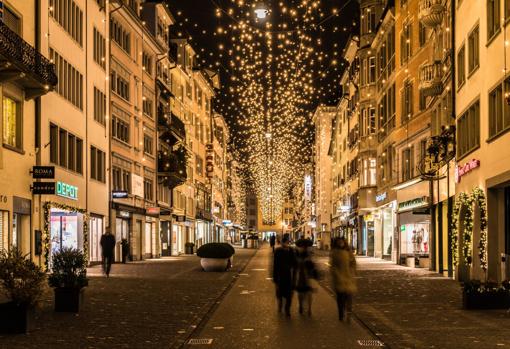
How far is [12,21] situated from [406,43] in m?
22.7

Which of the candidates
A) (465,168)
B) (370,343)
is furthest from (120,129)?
(370,343)

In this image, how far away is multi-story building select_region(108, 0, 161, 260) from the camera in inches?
2008

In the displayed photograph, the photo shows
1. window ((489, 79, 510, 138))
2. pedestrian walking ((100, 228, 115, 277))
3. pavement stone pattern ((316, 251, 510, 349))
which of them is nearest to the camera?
pavement stone pattern ((316, 251, 510, 349))

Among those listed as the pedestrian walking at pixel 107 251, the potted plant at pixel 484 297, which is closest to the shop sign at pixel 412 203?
the pedestrian walking at pixel 107 251

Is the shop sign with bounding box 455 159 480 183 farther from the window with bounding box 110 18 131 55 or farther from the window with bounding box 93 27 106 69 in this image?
the window with bounding box 110 18 131 55

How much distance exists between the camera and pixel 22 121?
104ft

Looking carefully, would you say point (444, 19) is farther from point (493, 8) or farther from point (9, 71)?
point (9, 71)

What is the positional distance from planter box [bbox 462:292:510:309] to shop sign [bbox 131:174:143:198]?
3867cm

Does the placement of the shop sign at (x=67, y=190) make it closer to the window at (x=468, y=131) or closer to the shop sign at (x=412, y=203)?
the shop sign at (x=412, y=203)

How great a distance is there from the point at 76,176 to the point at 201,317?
24.6 metres

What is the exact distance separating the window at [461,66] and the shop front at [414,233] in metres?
9.34

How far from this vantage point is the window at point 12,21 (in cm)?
2956

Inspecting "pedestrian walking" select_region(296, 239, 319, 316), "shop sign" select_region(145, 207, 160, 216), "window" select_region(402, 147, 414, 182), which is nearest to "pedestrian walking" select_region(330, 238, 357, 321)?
"pedestrian walking" select_region(296, 239, 319, 316)

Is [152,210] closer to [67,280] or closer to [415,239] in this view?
[415,239]
